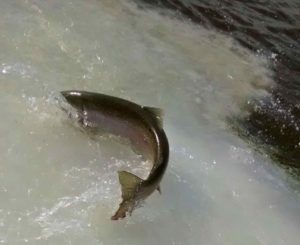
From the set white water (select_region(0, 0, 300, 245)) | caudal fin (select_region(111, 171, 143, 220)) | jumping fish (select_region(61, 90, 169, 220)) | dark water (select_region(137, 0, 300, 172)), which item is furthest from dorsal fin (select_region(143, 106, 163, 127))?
dark water (select_region(137, 0, 300, 172))

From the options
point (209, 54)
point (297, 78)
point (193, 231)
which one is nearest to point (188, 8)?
point (209, 54)

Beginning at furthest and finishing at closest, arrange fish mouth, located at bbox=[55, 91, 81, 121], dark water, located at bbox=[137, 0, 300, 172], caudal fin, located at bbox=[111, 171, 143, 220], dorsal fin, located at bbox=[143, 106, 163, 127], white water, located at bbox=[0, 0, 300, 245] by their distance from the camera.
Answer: dark water, located at bbox=[137, 0, 300, 172], fish mouth, located at bbox=[55, 91, 81, 121], dorsal fin, located at bbox=[143, 106, 163, 127], white water, located at bbox=[0, 0, 300, 245], caudal fin, located at bbox=[111, 171, 143, 220]

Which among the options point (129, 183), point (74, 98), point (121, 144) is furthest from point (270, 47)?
point (129, 183)

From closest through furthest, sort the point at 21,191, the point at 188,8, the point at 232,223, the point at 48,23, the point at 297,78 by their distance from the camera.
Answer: the point at 21,191, the point at 232,223, the point at 48,23, the point at 297,78, the point at 188,8

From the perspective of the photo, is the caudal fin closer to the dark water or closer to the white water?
the white water

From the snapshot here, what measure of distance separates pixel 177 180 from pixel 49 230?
64 centimetres

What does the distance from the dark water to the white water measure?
12cm

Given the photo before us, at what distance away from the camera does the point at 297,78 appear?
377cm

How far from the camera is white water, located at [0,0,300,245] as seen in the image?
2.29 meters

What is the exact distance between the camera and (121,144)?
103 inches

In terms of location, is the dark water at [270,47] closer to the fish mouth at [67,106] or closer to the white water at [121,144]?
the white water at [121,144]

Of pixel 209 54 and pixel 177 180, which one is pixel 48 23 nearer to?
pixel 209 54

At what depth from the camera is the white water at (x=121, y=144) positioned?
229cm

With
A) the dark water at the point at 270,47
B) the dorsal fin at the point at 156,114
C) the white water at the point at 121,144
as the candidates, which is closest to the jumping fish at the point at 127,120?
the dorsal fin at the point at 156,114
